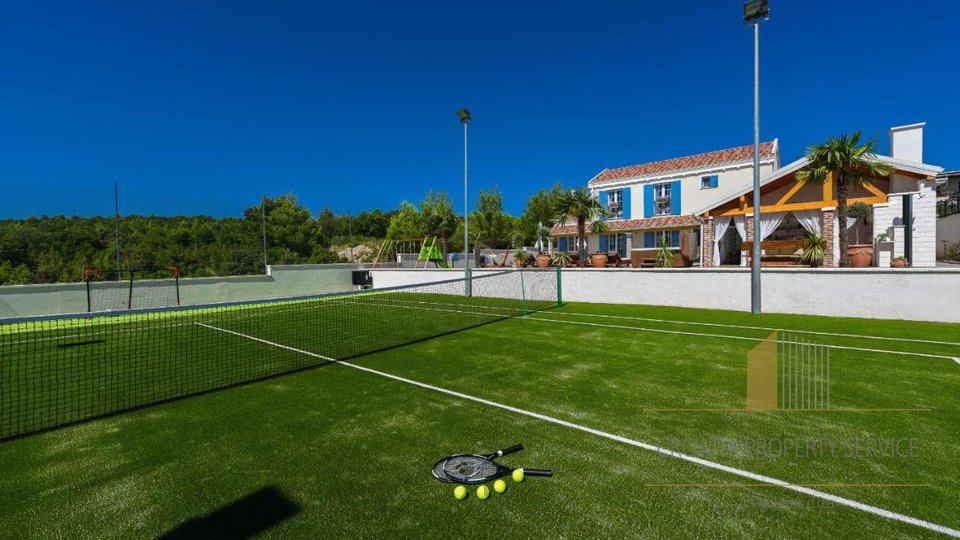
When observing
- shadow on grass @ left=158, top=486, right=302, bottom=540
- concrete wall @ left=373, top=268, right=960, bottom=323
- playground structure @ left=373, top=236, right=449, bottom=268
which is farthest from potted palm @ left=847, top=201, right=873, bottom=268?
playground structure @ left=373, top=236, right=449, bottom=268

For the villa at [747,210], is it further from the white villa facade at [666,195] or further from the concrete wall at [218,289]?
Result: the concrete wall at [218,289]

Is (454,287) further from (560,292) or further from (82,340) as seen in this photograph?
(82,340)

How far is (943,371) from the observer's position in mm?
6727

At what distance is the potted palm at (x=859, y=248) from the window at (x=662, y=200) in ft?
37.5

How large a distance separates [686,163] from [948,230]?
16.2m

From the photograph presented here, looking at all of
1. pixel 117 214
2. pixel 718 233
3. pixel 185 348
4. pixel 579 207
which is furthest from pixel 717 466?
pixel 117 214

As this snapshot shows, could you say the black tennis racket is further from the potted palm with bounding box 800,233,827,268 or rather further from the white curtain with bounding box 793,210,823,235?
the white curtain with bounding box 793,210,823,235

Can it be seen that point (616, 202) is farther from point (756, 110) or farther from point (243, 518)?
point (243, 518)

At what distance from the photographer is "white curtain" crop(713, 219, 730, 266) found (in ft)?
71.8

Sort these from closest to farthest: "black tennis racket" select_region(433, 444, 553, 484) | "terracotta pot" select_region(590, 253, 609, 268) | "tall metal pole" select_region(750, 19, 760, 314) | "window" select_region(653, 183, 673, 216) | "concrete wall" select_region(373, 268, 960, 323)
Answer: "black tennis racket" select_region(433, 444, 553, 484)
"concrete wall" select_region(373, 268, 960, 323)
"tall metal pole" select_region(750, 19, 760, 314)
"terracotta pot" select_region(590, 253, 609, 268)
"window" select_region(653, 183, 673, 216)

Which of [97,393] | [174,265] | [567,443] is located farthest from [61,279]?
[567,443]

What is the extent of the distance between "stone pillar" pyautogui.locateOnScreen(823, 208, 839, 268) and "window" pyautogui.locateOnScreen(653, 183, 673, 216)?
10965 millimetres

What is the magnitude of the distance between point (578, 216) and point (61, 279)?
83.5ft

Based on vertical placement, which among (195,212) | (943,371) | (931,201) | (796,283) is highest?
(195,212)
